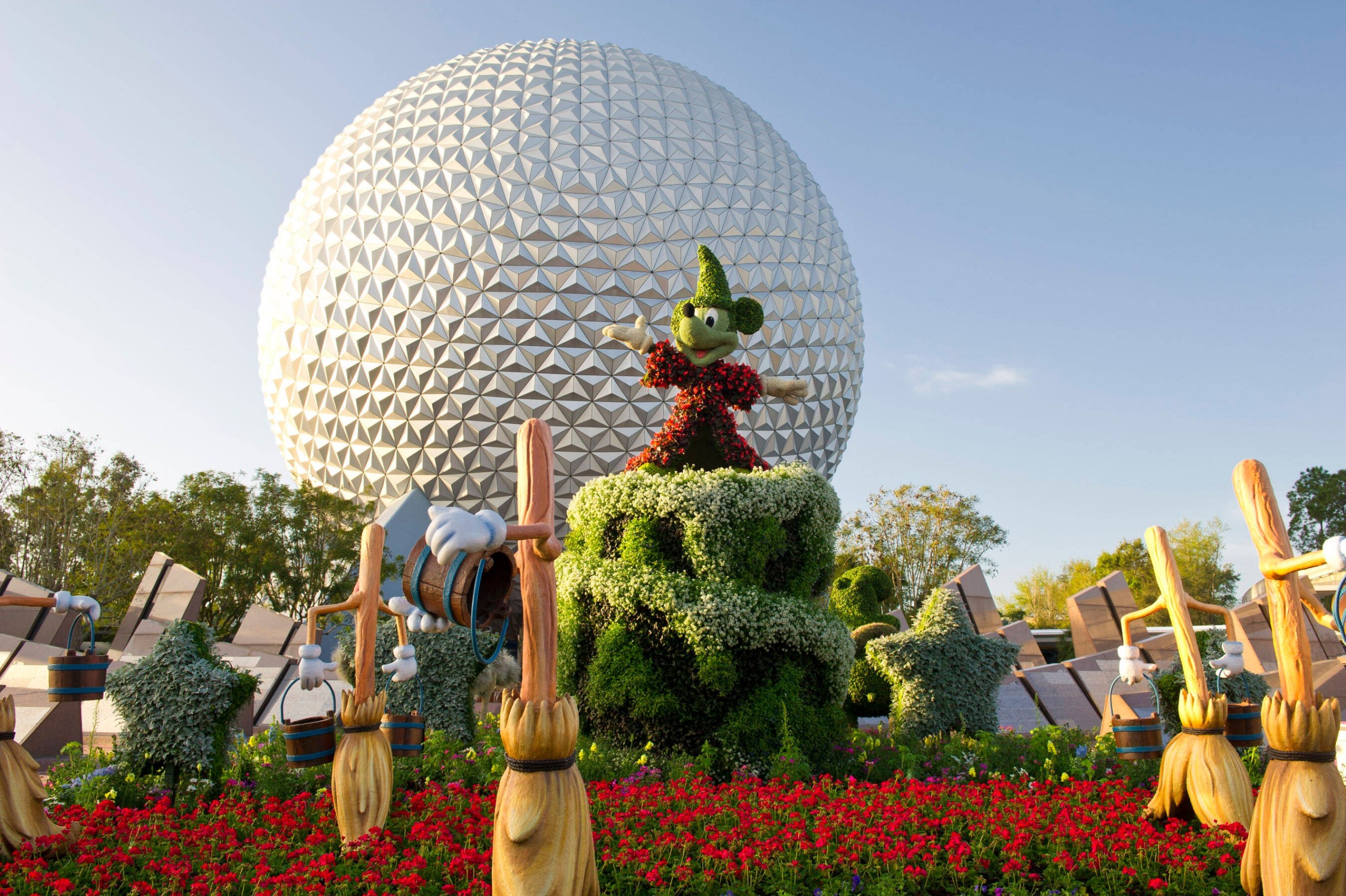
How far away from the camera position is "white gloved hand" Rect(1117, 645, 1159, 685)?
5.92 meters

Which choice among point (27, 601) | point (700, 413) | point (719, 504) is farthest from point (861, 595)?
point (27, 601)

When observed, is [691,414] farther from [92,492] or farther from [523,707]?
[92,492]

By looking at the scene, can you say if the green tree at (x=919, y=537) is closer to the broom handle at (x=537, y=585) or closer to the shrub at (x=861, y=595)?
the shrub at (x=861, y=595)

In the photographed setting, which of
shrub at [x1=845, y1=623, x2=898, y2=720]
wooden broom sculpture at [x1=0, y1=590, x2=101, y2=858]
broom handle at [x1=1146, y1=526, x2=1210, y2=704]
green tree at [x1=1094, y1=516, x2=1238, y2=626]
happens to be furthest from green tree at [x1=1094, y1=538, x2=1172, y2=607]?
wooden broom sculpture at [x1=0, y1=590, x2=101, y2=858]

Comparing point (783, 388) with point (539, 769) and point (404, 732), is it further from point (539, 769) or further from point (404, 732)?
point (539, 769)

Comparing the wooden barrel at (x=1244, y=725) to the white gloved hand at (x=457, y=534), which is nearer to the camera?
the white gloved hand at (x=457, y=534)

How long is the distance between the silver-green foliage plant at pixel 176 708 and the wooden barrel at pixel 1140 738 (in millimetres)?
7203

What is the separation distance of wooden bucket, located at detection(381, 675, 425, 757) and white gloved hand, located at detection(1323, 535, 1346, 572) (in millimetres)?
5606

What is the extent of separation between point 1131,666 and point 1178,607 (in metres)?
0.69

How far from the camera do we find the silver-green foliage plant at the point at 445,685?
8398 millimetres

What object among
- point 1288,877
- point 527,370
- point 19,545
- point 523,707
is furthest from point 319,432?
point 1288,877

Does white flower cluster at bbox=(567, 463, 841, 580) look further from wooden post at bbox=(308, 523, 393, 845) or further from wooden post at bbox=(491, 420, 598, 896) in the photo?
wooden post at bbox=(491, 420, 598, 896)

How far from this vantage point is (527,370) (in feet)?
57.0

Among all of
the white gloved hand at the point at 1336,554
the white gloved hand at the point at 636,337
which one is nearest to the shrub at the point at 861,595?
the white gloved hand at the point at 636,337
